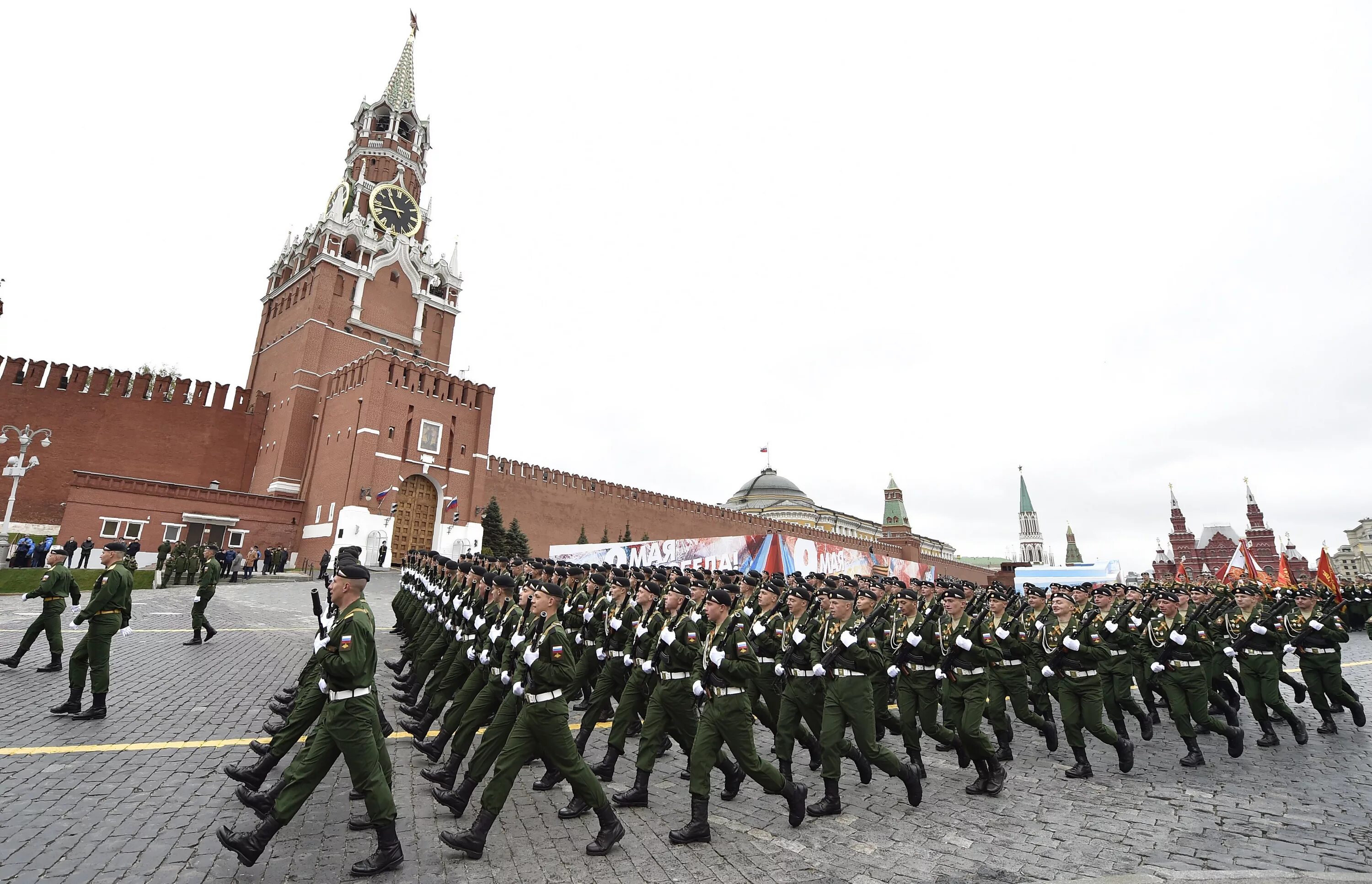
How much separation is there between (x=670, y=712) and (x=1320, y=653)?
30.4 ft

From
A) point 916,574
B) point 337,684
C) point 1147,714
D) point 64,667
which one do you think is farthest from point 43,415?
point 916,574

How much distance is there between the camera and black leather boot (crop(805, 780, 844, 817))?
5320 mm

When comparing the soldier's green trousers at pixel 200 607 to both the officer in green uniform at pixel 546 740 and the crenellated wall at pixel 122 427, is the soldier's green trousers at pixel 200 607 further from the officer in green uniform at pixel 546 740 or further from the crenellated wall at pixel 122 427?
the crenellated wall at pixel 122 427

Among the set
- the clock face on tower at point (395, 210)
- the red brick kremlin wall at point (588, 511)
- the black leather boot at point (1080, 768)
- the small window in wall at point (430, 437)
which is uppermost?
the clock face on tower at point (395, 210)

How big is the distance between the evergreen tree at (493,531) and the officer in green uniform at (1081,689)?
110 ft

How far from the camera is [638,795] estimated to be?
17.4ft

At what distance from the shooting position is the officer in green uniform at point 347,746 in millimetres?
3916

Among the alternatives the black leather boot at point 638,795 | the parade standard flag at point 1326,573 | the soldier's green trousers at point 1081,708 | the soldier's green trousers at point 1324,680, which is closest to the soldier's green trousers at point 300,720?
the black leather boot at point 638,795

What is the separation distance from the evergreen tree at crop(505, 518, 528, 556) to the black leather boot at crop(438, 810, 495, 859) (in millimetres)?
33813

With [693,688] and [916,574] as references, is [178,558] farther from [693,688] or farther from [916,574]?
[916,574]

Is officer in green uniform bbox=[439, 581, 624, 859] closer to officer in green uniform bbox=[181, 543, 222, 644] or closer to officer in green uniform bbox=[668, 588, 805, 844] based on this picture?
Result: officer in green uniform bbox=[668, 588, 805, 844]

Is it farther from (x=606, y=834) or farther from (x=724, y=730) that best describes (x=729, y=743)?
(x=606, y=834)

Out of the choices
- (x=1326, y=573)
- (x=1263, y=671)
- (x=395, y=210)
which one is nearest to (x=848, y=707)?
(x=1263, y=671)

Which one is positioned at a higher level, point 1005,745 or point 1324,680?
point 1324,680
